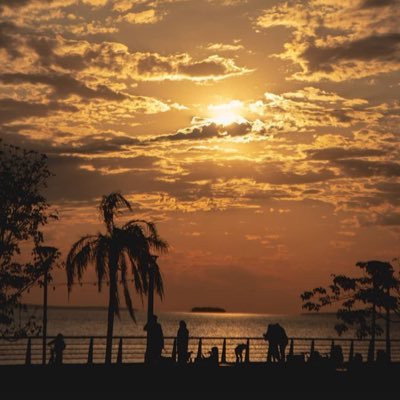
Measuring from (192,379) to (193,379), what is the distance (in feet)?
0.12

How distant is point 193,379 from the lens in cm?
2808

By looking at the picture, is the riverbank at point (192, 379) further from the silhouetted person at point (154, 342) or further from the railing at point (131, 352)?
the railing at point (131, 352)

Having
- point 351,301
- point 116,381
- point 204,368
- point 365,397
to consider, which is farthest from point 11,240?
point 351,301

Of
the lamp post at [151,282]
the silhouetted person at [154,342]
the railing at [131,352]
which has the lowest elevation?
the railing at [131,352]

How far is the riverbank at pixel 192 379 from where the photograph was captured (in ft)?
86.3

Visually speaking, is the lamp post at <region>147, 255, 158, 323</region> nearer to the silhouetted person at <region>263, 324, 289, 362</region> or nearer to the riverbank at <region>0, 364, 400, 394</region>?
the riverbank at <region>0, 364, 400, 394</region>

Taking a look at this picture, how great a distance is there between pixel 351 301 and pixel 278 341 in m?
12.7

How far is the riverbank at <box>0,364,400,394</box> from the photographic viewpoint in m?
26.3

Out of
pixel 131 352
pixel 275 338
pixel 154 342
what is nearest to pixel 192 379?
pixel 154 342

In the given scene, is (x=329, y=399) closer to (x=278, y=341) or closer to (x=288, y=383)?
(x=288, y=383)

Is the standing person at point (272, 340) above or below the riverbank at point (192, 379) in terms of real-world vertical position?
above

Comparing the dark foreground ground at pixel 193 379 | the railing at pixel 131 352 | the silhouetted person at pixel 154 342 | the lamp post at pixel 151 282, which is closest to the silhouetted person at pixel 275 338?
the railing at pixel 131 352

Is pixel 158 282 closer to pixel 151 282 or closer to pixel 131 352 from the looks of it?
pixel 151 282

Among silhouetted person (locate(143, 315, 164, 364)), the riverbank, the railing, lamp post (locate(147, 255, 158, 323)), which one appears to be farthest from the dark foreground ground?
lamp post (locate(147, 255, 158, 323))
